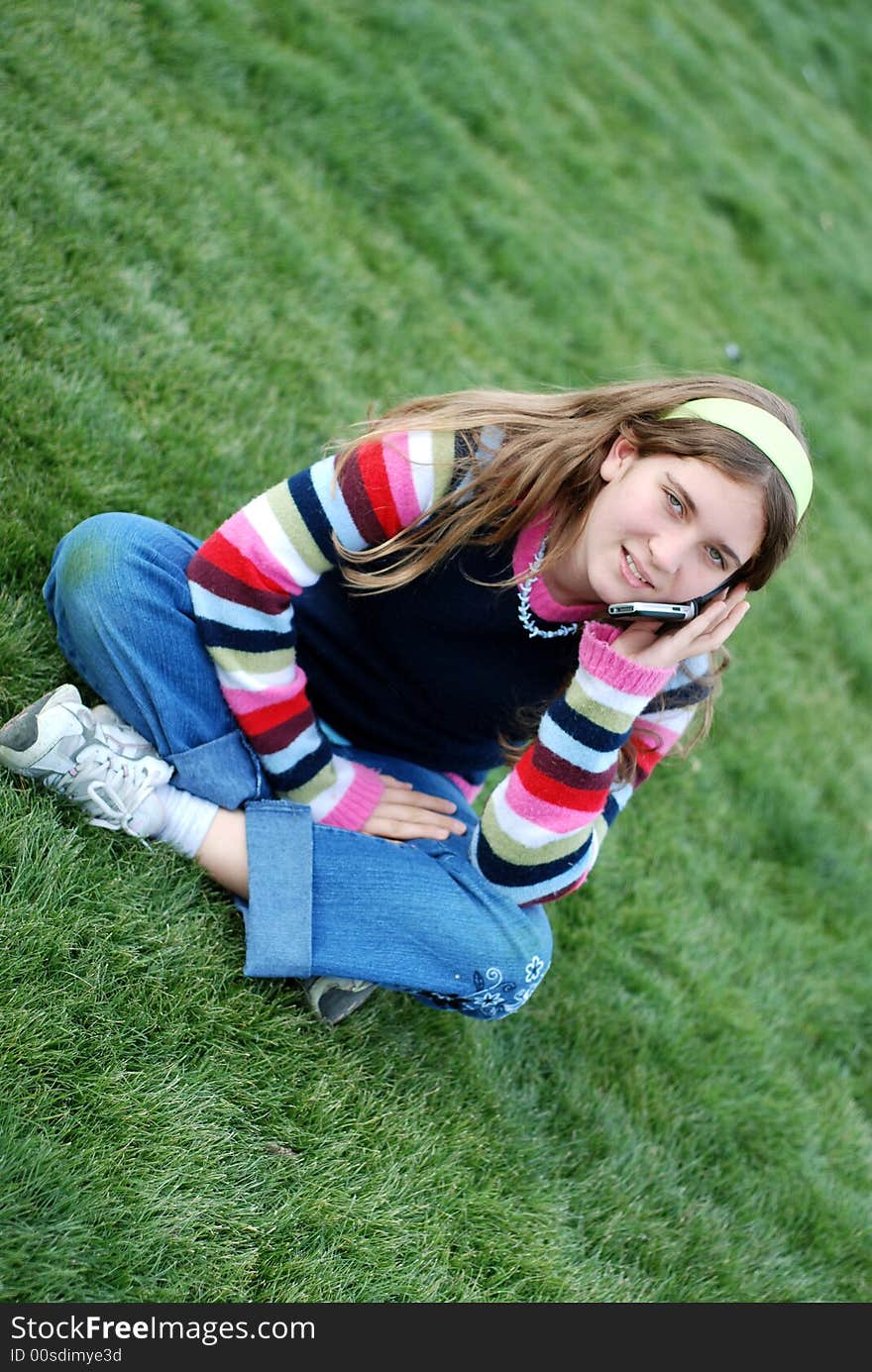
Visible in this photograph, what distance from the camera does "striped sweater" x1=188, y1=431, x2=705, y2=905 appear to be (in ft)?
7.15

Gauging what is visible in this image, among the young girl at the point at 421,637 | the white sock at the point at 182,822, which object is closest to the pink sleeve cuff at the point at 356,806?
the young girl at the point at 421,637

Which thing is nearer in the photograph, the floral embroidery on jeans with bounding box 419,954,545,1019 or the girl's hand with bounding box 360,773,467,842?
the floral embroidery on jeans with bounding box 419,954,545,1019

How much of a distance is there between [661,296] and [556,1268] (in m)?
4.42

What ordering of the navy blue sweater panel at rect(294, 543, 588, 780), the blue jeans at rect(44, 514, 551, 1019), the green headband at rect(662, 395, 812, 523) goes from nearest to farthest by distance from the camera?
the green headband at rect(662, 395, 812, 523) < the blue jeans at rect(44, 514, 551, 1019) < the navy blue sweater panel at rect(294, 543, 588, 780)

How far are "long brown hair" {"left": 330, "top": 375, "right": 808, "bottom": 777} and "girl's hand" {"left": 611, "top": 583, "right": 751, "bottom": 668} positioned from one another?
7cm

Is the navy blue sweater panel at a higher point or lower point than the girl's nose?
lower

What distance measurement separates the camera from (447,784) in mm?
2678

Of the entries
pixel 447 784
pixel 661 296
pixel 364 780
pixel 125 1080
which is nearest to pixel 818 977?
pixel 447 784

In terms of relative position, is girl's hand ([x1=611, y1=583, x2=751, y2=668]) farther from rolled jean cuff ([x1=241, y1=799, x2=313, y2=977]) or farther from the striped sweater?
rolled jean cuff ([x1=241, y1=799, x2=313, y2=977])

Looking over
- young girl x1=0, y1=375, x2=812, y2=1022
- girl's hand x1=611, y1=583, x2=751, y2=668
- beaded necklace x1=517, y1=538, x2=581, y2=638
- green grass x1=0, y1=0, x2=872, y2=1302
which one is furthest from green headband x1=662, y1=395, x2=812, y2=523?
green grass x1=0, y1=0, x2=872, y2=1302

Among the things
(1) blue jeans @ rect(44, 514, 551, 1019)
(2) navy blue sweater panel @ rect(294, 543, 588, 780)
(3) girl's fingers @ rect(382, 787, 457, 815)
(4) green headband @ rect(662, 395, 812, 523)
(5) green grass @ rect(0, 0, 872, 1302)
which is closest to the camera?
(5) green grass @ rect(0, 0, 872, 1302)

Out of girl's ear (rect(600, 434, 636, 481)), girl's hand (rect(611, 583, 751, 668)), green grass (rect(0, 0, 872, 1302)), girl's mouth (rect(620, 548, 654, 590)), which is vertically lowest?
green grass (rect(0, 0, 872, 1302))

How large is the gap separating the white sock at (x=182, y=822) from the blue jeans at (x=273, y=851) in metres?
0.03
